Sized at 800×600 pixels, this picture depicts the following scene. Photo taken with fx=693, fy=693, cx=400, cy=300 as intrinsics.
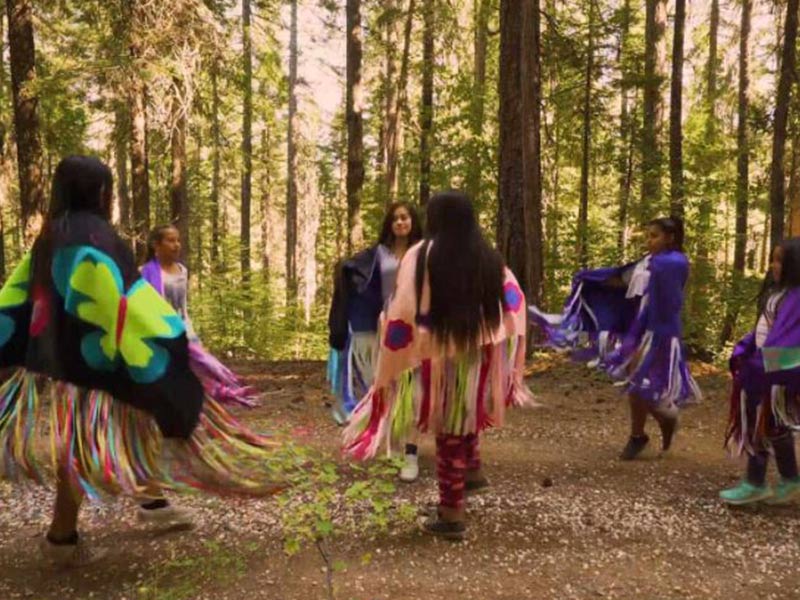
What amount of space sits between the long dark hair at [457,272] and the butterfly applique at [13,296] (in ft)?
6.28

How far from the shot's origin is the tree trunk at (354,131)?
12.4m

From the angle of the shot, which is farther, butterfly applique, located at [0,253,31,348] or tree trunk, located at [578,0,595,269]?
tree trunk, located at [578,0,595,269]

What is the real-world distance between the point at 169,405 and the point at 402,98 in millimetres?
13857

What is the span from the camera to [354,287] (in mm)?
5148

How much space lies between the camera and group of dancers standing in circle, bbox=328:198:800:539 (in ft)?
12.1

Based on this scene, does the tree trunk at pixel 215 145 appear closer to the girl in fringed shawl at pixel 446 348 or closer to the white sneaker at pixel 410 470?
the white sneaker at pixel 410 470

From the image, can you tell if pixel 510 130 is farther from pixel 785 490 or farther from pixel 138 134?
pixel 138 134

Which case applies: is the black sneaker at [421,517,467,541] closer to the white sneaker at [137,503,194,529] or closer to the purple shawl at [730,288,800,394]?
the white sneaker at [137,503,194,529]

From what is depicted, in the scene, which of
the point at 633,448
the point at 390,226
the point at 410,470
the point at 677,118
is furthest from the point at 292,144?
the point at 410,470

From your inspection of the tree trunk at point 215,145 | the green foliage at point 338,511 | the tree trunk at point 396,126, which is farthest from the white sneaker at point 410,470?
the tree trunk at point 396,126

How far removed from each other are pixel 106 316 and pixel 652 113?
11.4 meters

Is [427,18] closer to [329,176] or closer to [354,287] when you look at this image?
[354,287]

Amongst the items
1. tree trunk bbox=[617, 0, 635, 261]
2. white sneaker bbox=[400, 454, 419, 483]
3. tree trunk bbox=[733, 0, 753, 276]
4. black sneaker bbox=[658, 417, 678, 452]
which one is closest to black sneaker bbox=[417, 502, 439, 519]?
white sneaker bbox=[400, 454, 419, 483]

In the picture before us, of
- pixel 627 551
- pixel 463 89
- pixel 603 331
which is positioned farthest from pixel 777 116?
pixel 463 89
